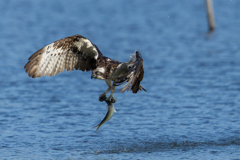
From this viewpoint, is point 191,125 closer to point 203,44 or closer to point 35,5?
point 203,44

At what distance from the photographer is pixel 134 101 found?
44.8 ft

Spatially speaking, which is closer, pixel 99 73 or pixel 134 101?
pixel 99 73

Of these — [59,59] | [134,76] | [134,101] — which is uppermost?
[59,59]

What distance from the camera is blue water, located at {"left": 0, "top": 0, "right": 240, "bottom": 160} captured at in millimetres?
9906

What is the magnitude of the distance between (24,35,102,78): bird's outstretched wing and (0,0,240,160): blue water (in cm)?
161

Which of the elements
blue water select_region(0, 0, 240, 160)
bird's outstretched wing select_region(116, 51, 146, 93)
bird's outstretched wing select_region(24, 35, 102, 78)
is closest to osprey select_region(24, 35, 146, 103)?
bird's outstretched wing select_region(24, 35, 102, 78)

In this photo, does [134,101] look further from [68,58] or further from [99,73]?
[99,73]

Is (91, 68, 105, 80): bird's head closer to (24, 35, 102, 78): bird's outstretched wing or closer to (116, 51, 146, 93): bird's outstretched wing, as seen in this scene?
(116, 51, 146, 93): bird's outstretched wing

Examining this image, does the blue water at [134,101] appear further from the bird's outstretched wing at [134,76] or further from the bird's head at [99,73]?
the bird's outstretched wing at [134,76]

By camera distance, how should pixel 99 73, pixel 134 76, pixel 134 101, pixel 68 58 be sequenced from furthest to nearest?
pixel 134 101
pixel 68 58
pixel 99 73
pixel 134 76

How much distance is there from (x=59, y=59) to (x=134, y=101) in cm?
440

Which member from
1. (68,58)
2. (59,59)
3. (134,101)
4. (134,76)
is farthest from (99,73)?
(134,101)

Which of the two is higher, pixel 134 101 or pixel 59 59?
pixel 59 59

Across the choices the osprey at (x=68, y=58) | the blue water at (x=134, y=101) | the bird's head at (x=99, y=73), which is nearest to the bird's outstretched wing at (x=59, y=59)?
the osprey at (x=68, y=58)
